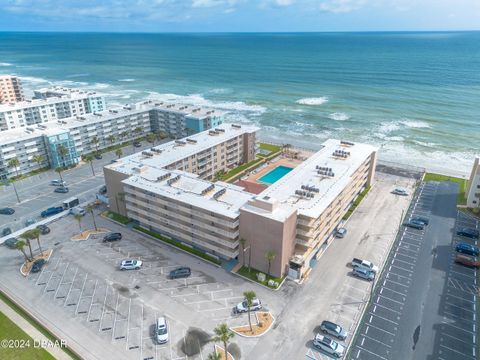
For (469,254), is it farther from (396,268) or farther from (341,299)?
(341,299)

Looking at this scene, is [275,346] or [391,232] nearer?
[275,346]

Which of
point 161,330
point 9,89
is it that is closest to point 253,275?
point 161,330

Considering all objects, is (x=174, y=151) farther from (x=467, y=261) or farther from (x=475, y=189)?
(x=475, y=189)

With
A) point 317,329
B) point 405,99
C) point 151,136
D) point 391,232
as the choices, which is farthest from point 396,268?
point 405,99

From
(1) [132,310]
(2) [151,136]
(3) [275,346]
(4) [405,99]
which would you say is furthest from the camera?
(4) [405,99]

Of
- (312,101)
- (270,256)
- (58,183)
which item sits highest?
(312,101)

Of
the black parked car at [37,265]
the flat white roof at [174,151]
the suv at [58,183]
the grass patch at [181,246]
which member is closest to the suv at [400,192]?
the flat white roof at [174,151]

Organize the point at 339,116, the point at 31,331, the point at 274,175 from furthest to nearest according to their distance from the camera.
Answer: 1. the point at 339,116
2. the point at 274,175
3. the point at 31,331

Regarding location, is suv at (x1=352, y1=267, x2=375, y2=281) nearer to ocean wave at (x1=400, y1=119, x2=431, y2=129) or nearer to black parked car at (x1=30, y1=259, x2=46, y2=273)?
black parked car at (x1=30, y1=259, x2=46, y2=273)
